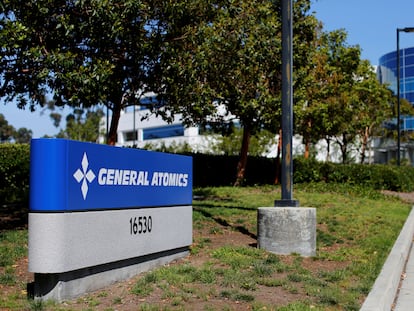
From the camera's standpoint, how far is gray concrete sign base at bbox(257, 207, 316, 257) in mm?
9391

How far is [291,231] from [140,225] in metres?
2.81

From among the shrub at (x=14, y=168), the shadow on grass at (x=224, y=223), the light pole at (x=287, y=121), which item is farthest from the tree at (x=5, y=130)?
the light pole at (x=287, y=121)

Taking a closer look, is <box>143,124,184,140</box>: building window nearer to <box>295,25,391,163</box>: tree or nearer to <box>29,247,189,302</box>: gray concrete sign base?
<box>295,25,391,163</box>: tree

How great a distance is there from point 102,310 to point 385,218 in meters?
11.7

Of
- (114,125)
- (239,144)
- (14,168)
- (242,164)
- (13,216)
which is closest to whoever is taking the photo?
(13,216)

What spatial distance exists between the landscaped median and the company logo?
125 centimetres

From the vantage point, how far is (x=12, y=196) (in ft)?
55.2

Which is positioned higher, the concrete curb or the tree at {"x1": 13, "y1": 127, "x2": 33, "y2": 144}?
the tree at {"x1": 13, "y1": 127, "x2": 33, "y2": 144}

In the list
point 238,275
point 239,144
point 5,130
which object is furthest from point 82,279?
point 5,130

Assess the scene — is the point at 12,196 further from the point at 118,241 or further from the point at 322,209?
the point at 118,241

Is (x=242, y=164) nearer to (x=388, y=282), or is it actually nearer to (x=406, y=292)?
(x=406, y=292)

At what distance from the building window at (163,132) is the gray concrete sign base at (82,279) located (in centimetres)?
6495

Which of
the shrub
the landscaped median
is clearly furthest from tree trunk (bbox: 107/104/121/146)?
the shrub

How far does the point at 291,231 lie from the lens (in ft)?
30.9
